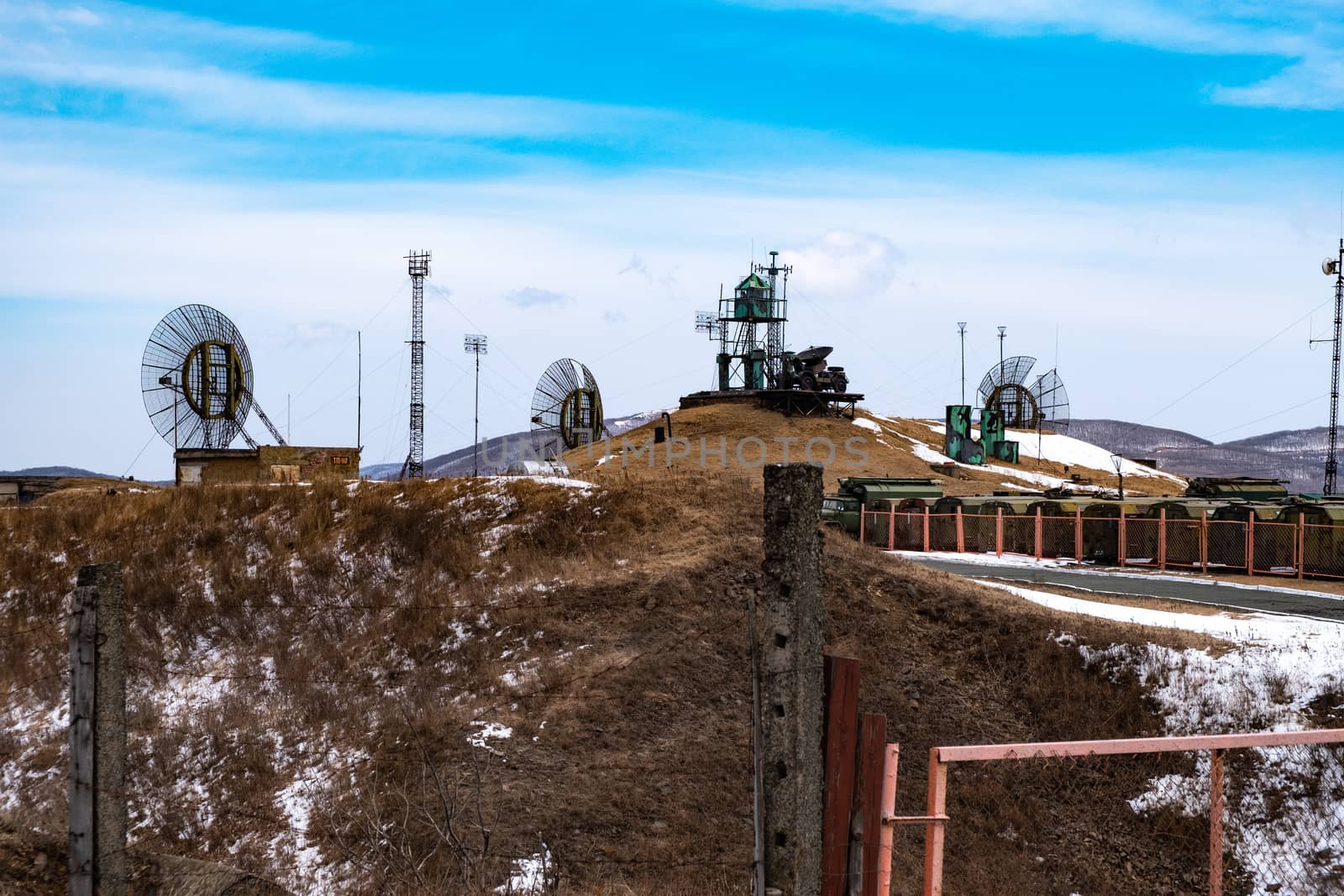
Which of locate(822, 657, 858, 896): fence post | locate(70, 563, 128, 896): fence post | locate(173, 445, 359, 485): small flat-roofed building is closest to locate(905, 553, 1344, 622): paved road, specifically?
locate(822, 657, 858, 896): fence post

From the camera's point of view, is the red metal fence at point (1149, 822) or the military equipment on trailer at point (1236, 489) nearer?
the red metal fence at point (1149, 822)

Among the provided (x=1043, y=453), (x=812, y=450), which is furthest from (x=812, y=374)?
(x=1043, y=453)

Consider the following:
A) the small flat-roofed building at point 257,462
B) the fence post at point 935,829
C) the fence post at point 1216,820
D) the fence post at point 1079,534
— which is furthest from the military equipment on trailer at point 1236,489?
the fence post at point 935,829

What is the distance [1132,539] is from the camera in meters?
31.2

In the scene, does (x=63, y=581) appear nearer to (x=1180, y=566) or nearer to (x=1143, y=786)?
(x=1143, y=786)

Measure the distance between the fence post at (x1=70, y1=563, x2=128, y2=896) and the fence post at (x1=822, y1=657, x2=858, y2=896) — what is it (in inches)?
146

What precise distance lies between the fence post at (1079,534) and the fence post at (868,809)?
27523 millimetres

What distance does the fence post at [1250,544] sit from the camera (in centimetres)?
2825

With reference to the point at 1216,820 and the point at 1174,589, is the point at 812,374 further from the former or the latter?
the point at 1216,820

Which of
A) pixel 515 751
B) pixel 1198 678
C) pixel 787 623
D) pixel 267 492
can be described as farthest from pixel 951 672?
pixel 267 492

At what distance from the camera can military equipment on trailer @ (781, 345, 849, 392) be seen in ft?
243

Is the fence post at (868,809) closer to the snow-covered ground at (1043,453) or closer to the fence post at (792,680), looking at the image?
the fence post at (792,680)

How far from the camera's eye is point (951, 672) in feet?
59.9

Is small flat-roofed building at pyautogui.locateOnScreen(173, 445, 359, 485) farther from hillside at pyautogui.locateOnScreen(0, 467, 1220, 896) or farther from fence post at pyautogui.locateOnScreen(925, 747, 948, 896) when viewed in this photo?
fence post at pyautogui.locateOnScreen(925, 747, 948, 896)
